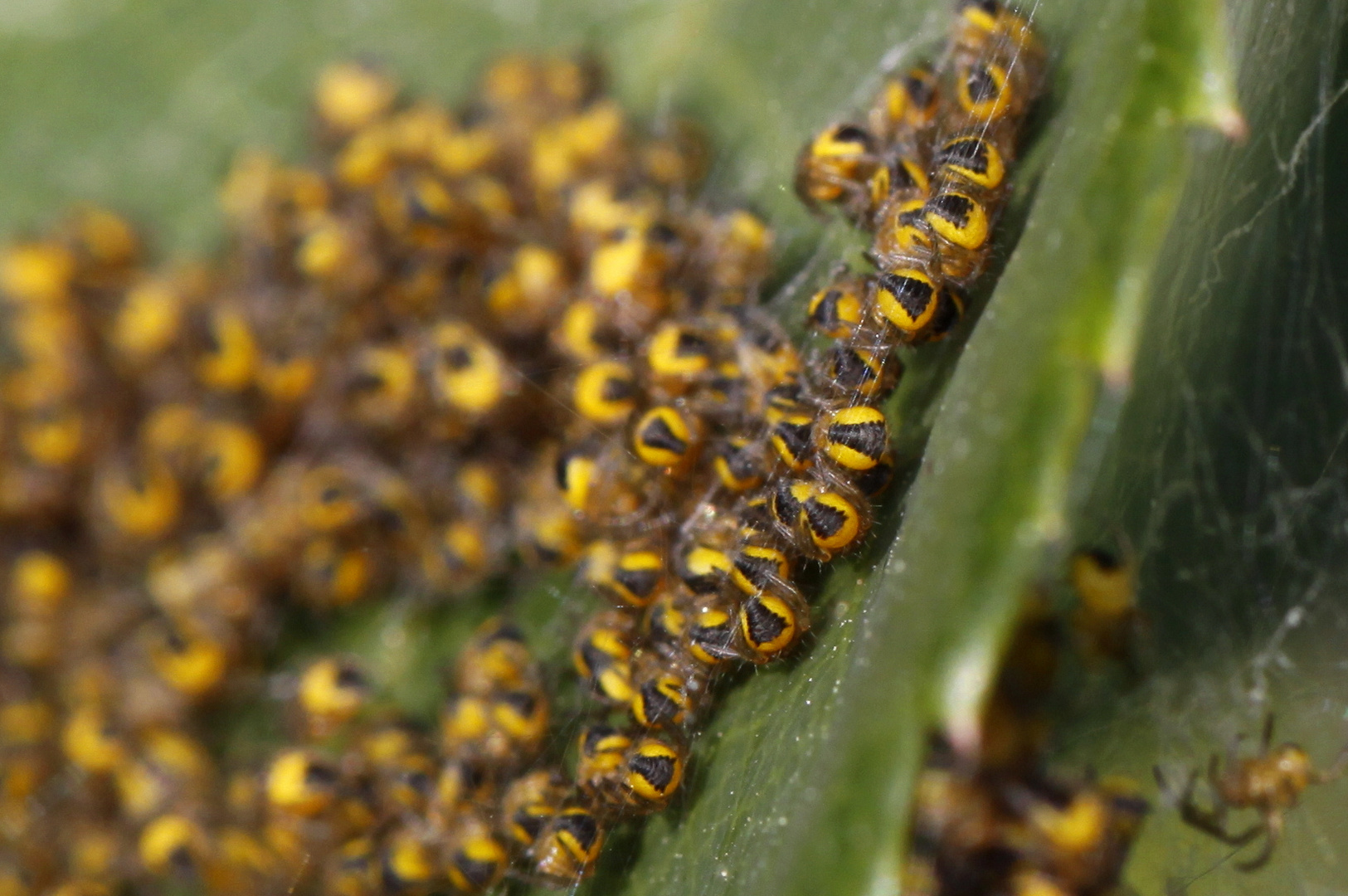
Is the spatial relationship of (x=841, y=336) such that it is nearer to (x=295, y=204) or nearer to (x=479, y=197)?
(x=479, y=197)

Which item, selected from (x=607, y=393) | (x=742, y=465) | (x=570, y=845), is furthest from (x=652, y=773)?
(x=607, y=393)

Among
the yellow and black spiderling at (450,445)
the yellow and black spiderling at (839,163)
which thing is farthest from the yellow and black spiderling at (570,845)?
the yellow and black spiderling at (839,163)

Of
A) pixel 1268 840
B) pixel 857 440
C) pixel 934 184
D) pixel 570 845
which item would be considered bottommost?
pixel 1268 840

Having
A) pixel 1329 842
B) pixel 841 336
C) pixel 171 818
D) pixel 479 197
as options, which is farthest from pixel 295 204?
pixel 1329 842

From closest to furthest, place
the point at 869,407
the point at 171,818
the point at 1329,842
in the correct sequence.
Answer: the point at 869,407 → the point at 1329,842 → the point at 171,818

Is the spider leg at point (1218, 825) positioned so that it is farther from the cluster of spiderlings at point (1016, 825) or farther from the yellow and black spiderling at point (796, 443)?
the yellow and black spiderling at point (796, 443)

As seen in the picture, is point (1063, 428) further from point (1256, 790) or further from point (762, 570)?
point (1256, 790)
